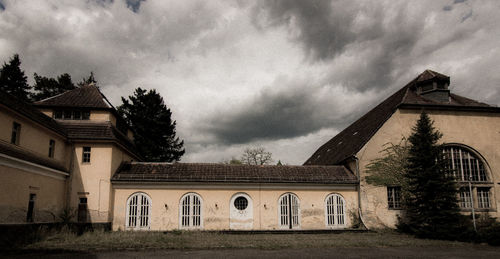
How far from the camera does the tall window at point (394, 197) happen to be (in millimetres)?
21938

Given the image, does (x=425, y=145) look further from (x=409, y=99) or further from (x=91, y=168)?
(x=91, y=168)

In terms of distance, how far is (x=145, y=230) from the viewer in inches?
809

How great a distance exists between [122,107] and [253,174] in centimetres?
2696

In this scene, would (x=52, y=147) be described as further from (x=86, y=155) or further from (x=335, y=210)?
(x=335, y=210)

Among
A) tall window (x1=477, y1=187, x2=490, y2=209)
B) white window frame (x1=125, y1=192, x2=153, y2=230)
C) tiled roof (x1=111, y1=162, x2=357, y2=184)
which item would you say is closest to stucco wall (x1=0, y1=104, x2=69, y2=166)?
tiled roof (x1=111, y1=162, x2=357, y2=184)

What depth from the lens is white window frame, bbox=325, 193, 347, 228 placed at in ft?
72.0

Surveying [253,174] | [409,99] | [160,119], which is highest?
[160,119]

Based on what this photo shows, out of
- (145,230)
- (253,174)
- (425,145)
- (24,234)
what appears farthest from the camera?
(253,174)

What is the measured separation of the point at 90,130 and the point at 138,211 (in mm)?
6096

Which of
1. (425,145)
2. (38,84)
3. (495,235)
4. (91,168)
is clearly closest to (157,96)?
(38,84)

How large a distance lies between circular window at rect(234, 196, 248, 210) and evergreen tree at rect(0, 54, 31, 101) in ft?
104

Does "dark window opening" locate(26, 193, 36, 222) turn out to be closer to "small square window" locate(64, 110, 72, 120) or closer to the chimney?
"small square window" locate(64, 110, 72, 120)

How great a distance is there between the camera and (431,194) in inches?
722

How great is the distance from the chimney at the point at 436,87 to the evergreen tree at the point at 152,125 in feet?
97.3
